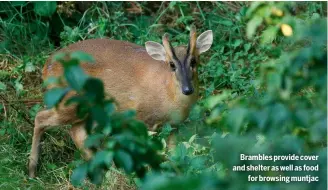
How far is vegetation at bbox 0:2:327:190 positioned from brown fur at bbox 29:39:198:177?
142 mm

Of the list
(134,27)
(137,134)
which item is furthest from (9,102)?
(137,134)

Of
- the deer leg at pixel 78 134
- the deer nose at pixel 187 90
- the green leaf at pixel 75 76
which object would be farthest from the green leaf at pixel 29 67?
the green leaf at pixel 75 76

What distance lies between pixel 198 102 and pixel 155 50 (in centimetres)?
65

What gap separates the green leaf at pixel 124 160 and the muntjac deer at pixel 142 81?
137 inches

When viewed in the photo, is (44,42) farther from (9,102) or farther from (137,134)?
(137,134)

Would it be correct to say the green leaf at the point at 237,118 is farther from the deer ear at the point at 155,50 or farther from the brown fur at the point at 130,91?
the deer ear at the point at 155,50

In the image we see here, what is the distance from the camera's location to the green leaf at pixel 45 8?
8.46 metres

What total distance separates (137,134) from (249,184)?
0.49 m

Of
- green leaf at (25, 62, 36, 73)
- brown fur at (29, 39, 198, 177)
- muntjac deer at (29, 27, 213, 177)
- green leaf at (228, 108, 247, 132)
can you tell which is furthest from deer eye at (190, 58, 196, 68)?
green leaf at (228, 108, 247, 132)

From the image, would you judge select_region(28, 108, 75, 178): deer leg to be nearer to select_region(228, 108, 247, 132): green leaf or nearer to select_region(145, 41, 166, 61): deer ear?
select_region(145, 41, 166, 61): deer ear

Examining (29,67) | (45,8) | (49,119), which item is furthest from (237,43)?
(49,119)

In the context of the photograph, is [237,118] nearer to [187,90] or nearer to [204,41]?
[187,90]

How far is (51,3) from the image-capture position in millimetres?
8531

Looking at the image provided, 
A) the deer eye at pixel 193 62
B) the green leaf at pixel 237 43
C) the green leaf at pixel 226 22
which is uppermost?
the green leaf at pixel 226 22
